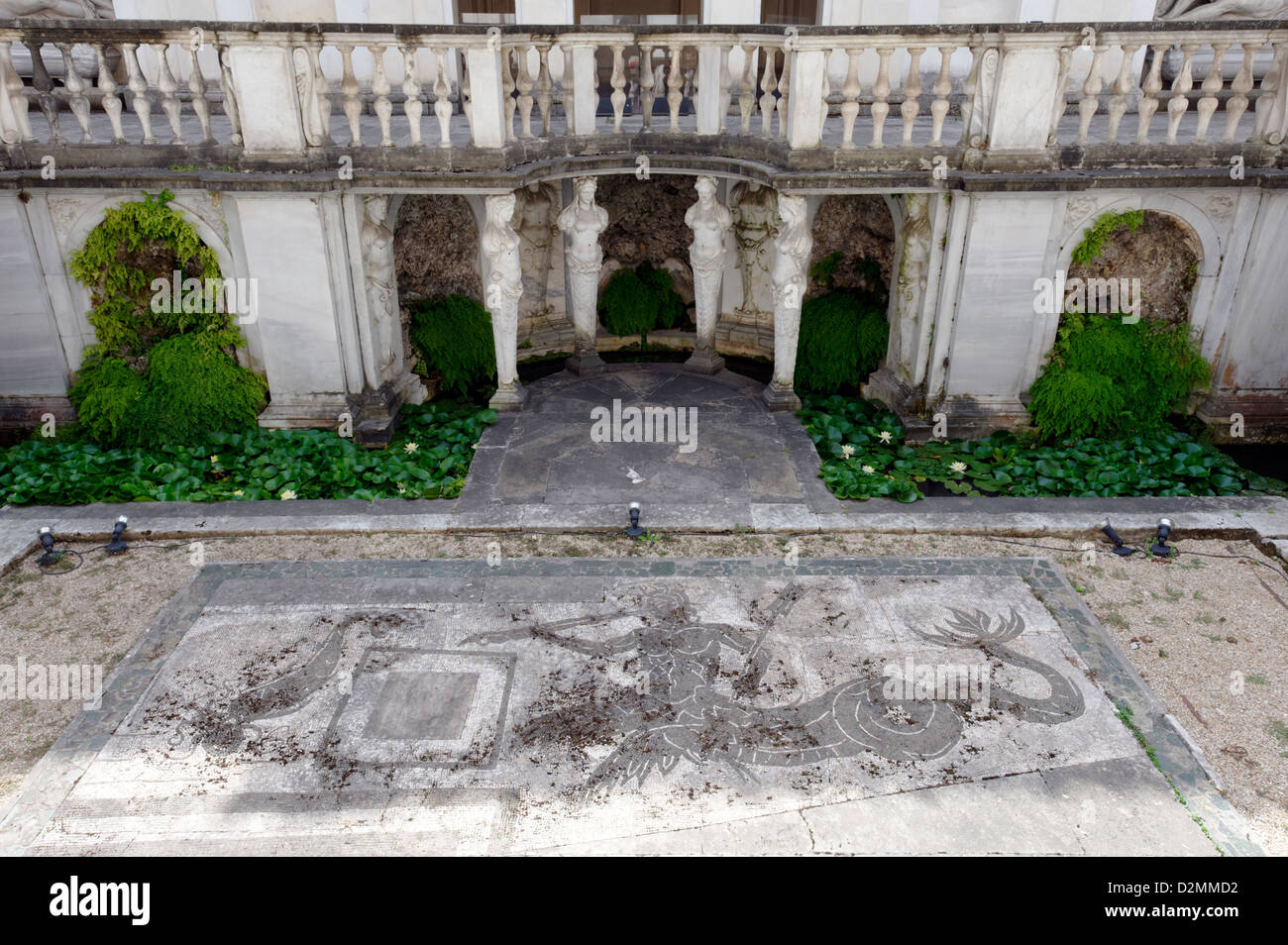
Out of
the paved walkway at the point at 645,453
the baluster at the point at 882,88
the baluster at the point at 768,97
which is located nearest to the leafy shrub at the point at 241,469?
the paved walkway at the point at 645,453

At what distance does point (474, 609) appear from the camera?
6.93 m

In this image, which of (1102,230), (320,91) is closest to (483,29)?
(320,91)

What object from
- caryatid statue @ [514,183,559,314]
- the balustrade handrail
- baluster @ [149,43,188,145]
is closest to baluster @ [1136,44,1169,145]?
the balustrade handrail

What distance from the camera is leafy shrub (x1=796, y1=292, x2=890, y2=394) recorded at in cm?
1048

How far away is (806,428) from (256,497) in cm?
535

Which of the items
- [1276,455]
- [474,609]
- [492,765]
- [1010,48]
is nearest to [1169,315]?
[1276,455]

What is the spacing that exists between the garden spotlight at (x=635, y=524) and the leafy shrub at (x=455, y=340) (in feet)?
12.2

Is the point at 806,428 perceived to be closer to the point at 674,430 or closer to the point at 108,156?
the point at 674,430

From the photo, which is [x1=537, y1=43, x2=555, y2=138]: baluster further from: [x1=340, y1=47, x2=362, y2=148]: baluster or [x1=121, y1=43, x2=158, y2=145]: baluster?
[x1=121, y1=43, x2=158, y2=145]: baluster

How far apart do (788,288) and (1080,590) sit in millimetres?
4083

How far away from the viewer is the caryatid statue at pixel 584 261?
1011 cm

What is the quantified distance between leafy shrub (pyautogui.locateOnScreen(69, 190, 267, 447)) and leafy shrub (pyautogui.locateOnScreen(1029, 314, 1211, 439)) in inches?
317

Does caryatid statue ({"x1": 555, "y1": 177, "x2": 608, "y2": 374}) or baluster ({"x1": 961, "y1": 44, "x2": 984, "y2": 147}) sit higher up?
baluster ({"x1": 961, "y1": 44, "x2": 984, "y2": 147})

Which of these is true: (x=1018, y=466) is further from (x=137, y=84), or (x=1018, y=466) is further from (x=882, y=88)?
(x=137, y=84)
